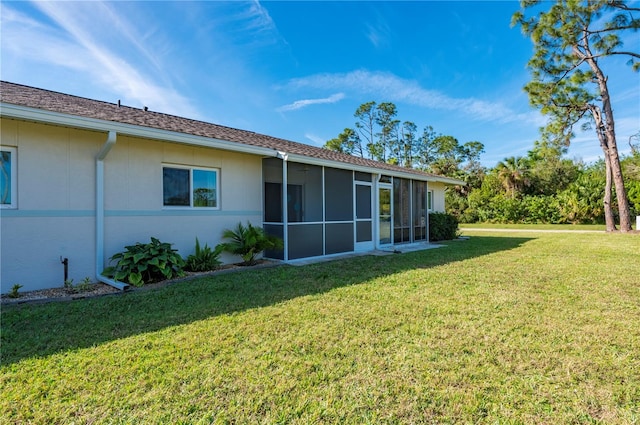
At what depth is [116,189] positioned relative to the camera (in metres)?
6.38

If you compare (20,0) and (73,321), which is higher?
(20,0)

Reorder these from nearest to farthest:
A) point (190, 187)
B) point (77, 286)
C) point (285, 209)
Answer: point (77, 286) → point (190, 187) → point (285, 209)

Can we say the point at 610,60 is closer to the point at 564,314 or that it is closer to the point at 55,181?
the point at 564,314

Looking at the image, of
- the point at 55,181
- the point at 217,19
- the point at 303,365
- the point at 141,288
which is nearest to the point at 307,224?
the point at 141,288

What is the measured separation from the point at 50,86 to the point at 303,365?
415 inches

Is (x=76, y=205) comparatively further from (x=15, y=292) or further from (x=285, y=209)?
(x=285, y=209)

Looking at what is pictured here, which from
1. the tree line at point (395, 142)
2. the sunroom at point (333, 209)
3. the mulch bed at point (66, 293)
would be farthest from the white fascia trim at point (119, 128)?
the tree line at point (395, 142)

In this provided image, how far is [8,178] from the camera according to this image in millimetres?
5312

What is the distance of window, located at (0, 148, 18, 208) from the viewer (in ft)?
17.3

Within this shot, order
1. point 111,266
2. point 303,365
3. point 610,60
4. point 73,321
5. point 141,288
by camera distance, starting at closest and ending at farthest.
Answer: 1. point 303,365
2. point 73,321
3. point 141,288
4. point 111,266
5. point 610,60

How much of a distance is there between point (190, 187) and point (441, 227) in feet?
36.6

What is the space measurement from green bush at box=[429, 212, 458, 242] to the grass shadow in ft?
24.8

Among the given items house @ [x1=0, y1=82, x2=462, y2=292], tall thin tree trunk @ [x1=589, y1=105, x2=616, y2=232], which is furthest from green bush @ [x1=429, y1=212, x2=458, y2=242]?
tall thin tree trunk @ [x1=589, y1=105, x2=616, y2=232]

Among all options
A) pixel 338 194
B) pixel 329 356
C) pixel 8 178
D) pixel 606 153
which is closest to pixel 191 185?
pixel 8 178
